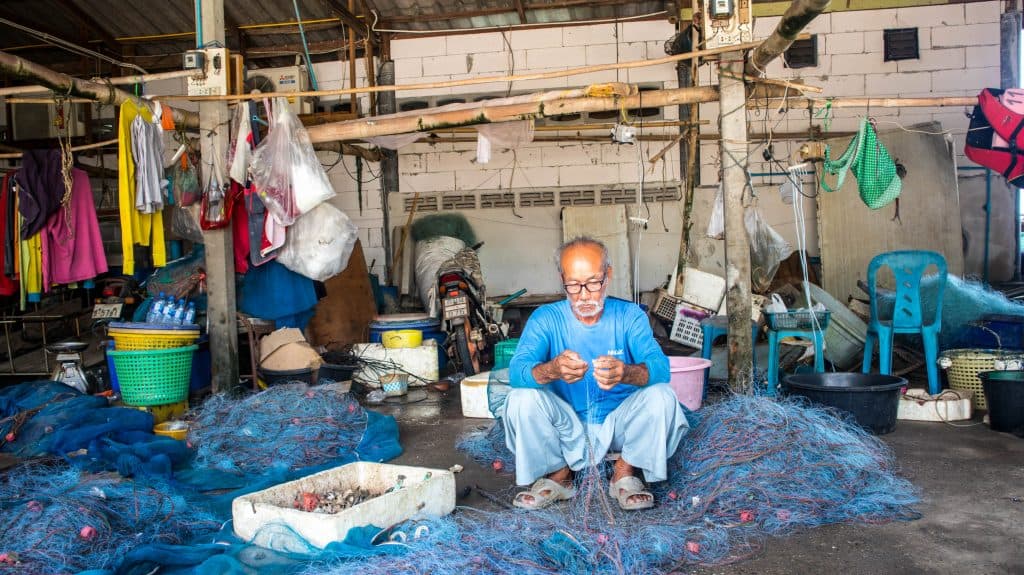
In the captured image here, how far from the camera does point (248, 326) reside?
705cm

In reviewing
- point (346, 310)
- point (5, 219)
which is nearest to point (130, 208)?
point (5, 219)

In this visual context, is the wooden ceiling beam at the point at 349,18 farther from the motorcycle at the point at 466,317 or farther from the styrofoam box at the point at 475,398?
the styrofoam box at the point at 475,398

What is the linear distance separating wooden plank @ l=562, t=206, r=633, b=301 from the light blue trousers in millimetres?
6692

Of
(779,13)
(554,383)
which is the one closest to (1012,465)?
(554,383)

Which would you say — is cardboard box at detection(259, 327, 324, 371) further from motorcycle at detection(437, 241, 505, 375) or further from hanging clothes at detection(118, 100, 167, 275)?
motorcycle at detection(437, 241, 505, 375)

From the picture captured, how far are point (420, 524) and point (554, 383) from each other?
1048 mm

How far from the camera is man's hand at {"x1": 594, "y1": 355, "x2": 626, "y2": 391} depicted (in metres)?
3.61

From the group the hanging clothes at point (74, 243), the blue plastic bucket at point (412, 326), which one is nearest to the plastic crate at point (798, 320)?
the blue plastic bucket at point (412, 326)

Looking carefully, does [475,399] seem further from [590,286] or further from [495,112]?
[590,286]

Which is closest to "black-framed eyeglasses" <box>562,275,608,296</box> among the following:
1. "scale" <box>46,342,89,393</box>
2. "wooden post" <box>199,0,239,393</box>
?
"wooden post" <box>199,0,239,393</box>

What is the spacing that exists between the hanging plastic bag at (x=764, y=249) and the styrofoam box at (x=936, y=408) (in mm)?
2381

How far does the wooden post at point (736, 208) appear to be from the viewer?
6035mm

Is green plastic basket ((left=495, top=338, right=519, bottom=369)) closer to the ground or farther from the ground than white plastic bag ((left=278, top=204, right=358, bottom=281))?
closer to the ground

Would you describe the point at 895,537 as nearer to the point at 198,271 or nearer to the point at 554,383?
the point at 554,383
